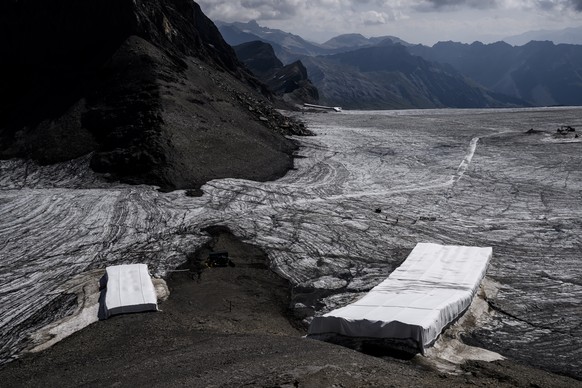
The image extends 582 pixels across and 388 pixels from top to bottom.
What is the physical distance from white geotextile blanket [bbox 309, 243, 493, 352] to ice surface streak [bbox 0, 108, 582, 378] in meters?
1.12

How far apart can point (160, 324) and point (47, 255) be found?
27.9 feet

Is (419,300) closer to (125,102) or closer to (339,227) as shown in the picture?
(339,227)

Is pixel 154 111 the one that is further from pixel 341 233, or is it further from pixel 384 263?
pixel 384 263

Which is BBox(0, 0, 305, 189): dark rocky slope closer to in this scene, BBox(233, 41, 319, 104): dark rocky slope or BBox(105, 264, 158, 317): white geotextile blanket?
BBox(105, 264, 158, 317): white geotextile blanket

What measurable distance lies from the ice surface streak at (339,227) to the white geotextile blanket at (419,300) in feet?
3.66

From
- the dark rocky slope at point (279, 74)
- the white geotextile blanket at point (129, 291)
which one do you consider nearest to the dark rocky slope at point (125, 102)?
the white geotextile blanket at point (129, 291)

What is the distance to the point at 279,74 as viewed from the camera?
115062 millimetres

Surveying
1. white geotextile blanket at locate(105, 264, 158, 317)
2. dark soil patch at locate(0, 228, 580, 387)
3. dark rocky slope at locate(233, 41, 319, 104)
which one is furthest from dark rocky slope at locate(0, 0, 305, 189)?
dark rocky slope at locate(233, 41, 319, 104)

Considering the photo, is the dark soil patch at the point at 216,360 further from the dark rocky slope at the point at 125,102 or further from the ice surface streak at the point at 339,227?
the dark rocky slope at the point at 125,102

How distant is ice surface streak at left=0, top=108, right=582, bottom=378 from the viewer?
58.6 feet

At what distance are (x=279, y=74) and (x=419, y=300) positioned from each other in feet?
338

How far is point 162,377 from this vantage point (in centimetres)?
1206

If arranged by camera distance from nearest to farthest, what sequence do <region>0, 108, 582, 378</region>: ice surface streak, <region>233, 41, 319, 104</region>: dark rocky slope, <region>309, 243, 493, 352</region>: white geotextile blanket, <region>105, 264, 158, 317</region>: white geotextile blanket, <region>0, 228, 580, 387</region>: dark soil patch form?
<region>0, 228, 580, 387</region>: dark soil patch
<region>309, 243, 493, 352</region>: white geotextile blanket
<region>105, 264, 158, 317</region>: white geotextile blanket
<region>0, 108, 582, 378</region>: ice surface streak
<region>233, 41, 319, 104</region>: dark rocky slope

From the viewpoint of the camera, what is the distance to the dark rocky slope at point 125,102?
107 feet
